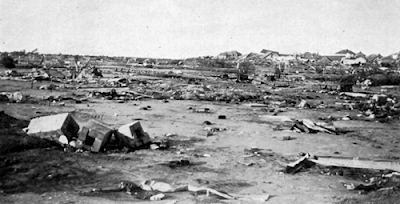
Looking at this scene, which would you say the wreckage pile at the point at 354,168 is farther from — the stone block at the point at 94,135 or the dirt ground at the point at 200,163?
the stone block at the point at 94,135

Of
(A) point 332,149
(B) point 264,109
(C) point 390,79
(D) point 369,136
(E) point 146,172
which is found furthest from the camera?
(C) point 390,79

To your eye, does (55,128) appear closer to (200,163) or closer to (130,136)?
(130,136)

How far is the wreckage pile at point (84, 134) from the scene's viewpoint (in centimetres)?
712

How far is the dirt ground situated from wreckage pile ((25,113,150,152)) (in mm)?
247

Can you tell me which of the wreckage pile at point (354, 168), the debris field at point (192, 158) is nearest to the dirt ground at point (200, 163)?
the debris field at point (192, 158)

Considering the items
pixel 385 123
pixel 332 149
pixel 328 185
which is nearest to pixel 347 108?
pixel 385 123

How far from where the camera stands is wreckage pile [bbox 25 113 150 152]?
23.4 ft

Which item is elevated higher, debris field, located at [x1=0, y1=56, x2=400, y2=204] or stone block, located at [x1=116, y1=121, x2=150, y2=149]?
stone block, located at [x1=116, y1=121, x2=150, y2=149]

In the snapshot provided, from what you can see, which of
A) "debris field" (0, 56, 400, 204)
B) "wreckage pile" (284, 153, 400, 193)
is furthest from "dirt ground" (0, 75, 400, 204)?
"wreckage pile" (284, 153, 400, 193)

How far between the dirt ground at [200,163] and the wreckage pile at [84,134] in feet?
0.81

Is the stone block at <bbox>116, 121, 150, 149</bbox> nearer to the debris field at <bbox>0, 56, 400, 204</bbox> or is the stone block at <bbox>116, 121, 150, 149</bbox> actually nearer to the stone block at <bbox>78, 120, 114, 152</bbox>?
the debris field at <bbox>0, 56, 400, 204</bbox>

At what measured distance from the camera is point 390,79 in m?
27.9

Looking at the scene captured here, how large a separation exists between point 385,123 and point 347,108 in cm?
358

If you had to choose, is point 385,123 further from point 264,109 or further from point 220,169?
point 220,169
